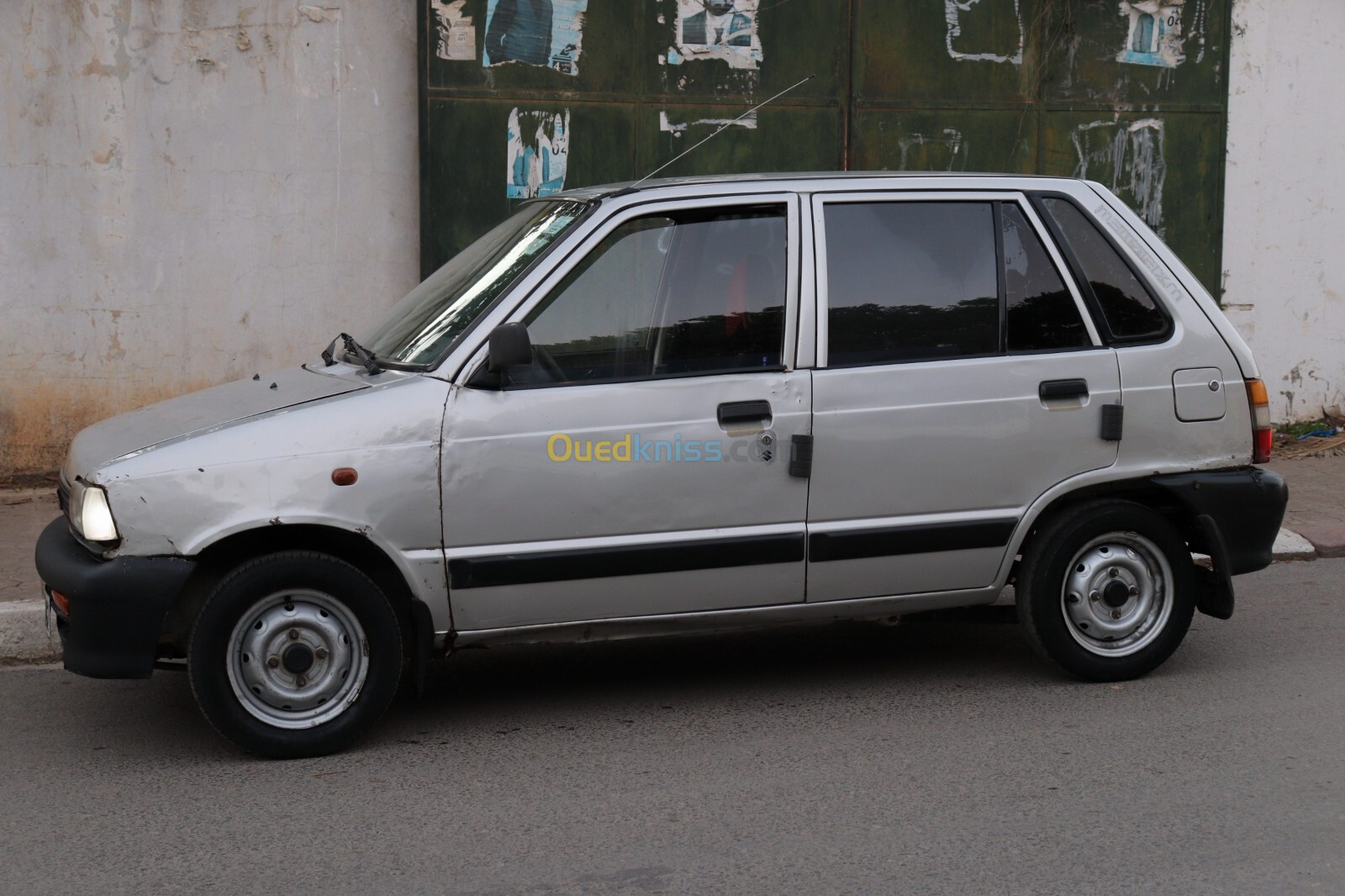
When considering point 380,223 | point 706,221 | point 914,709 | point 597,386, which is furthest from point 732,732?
point 380,223

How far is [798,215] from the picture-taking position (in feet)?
16.4

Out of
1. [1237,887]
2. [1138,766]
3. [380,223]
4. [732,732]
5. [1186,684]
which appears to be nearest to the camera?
[1237,887]

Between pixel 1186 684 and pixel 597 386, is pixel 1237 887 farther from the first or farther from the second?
pixel 597 386

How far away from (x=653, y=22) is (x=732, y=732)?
5.69 meters

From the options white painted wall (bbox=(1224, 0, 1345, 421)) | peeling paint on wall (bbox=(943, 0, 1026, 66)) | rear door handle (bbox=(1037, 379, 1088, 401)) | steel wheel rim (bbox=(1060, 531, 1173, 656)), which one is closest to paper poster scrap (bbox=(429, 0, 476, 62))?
peeling paint on wall (bbox=(943, 0, 1026, 66))

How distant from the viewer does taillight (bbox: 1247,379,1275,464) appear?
17.3 ft

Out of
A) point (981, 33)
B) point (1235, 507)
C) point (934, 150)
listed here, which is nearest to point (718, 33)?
point (934, 150)

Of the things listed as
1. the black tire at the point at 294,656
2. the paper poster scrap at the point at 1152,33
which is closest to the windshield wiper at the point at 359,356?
the black tire at the point at 294,656

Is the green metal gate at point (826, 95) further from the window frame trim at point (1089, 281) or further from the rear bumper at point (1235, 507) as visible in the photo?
the rear bumper at point (1235, 507)

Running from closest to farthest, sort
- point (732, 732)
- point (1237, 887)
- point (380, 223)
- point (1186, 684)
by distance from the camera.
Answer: point (1237, 887) → point (732, 732) → point (1186, 684) → point (380, 223)

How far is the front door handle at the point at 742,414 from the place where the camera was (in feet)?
15.7

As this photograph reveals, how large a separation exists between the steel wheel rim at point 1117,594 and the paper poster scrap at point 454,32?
216 inches

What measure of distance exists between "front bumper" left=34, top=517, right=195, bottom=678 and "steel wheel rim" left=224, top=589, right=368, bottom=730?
0.25 m

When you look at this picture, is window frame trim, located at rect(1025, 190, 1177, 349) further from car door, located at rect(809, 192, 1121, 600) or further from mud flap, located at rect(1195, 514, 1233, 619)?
mud flap, located at rect(1195, 514, 1233, 619)
